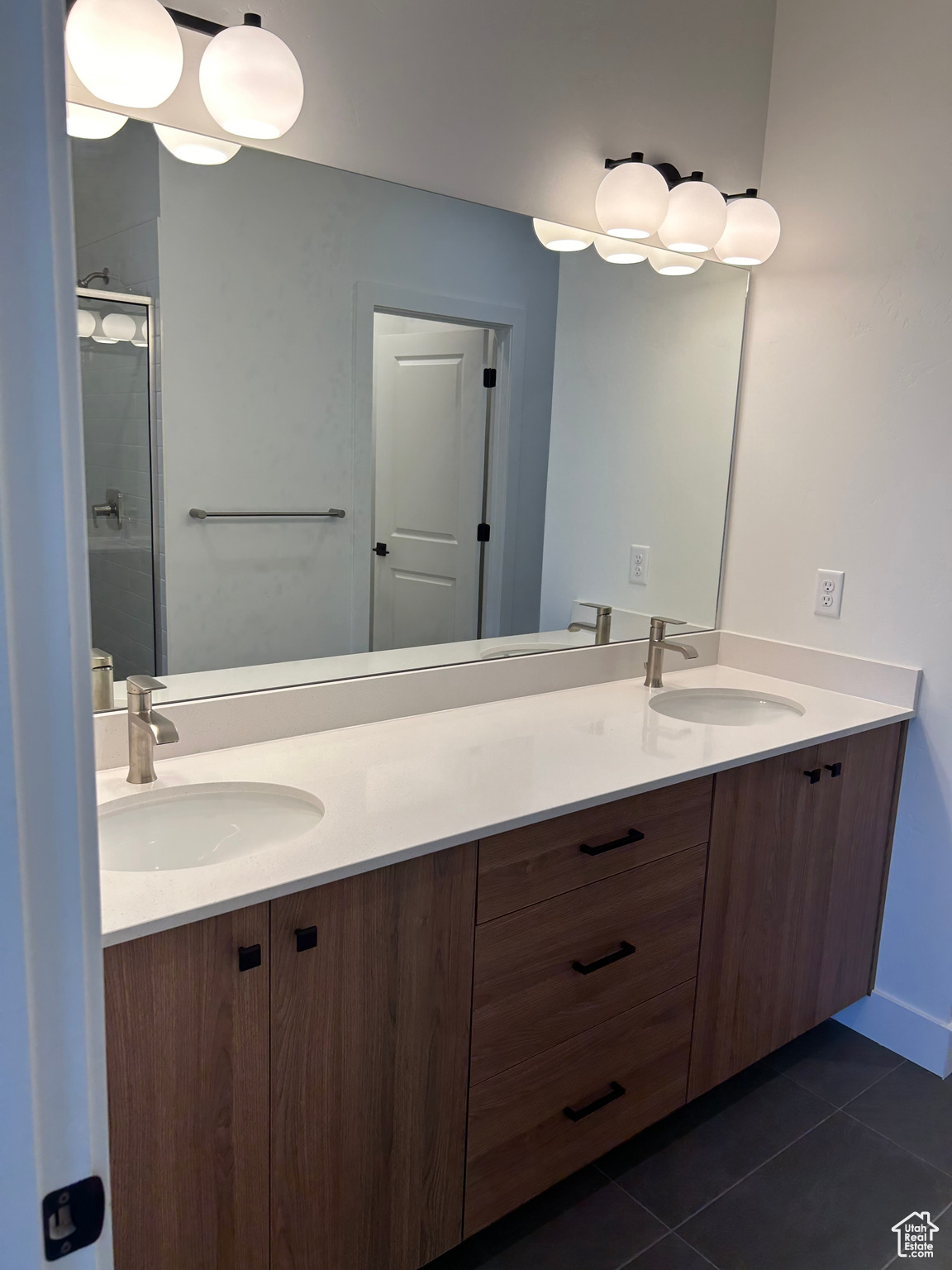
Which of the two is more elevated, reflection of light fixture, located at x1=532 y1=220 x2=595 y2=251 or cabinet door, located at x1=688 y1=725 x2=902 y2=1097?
reflection of light fixture, located at x1=532 y1=220 x2=595 y2=251

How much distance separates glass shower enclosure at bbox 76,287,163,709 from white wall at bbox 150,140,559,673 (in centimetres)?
4

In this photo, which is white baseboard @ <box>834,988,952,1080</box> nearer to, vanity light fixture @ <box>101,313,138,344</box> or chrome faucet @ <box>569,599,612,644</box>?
chrome faucet @ <box>569,599,612,644</box>

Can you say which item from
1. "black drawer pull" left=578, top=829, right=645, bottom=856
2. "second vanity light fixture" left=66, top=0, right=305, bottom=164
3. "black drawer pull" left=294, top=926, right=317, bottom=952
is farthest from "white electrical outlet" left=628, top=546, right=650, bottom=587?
"black drawer pull" left=294, top=926, right=317, bottom=952

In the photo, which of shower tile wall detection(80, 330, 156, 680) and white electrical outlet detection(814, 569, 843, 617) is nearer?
shower tile wall detection(80, 330, 156, 680)

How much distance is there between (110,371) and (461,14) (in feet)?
3.08

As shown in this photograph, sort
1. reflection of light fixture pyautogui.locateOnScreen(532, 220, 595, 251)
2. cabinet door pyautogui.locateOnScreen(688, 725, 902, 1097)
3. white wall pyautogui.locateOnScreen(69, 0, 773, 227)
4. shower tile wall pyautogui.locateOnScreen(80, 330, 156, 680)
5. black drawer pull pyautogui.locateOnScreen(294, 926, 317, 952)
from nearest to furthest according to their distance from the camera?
1. black drawer pull pyautogui.locateOnScreen(294, 926, 317, 952)
2. shower tile wall pyautogui.locateOnScreen(80, 330, 156, 680)
3. white wall pyautogui.locateOnScreen(69, 0, 773, 227)
4. cabinet door pyautogui.locateOnScreen(688, 725, 902, 1097)
5. reflection of light fixture pyautogui.locateOnScreen(532, 220, 595, 251)

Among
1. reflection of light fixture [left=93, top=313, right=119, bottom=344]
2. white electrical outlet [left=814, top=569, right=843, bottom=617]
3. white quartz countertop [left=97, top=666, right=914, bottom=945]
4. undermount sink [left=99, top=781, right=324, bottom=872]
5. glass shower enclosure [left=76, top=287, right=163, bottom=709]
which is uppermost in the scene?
reflection of light fixture [left=93, top=313, right=119, bottom=344]

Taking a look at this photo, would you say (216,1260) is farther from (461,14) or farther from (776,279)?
(776,279)

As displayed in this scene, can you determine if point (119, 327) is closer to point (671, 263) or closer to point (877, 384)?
point (671, 263)

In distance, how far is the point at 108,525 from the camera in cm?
149

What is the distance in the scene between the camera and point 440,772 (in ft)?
5.15

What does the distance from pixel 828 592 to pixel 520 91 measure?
1325 millimetres

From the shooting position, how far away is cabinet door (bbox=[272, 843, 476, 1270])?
4.04 feet

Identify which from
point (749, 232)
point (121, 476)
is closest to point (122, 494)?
point (121, 476)
